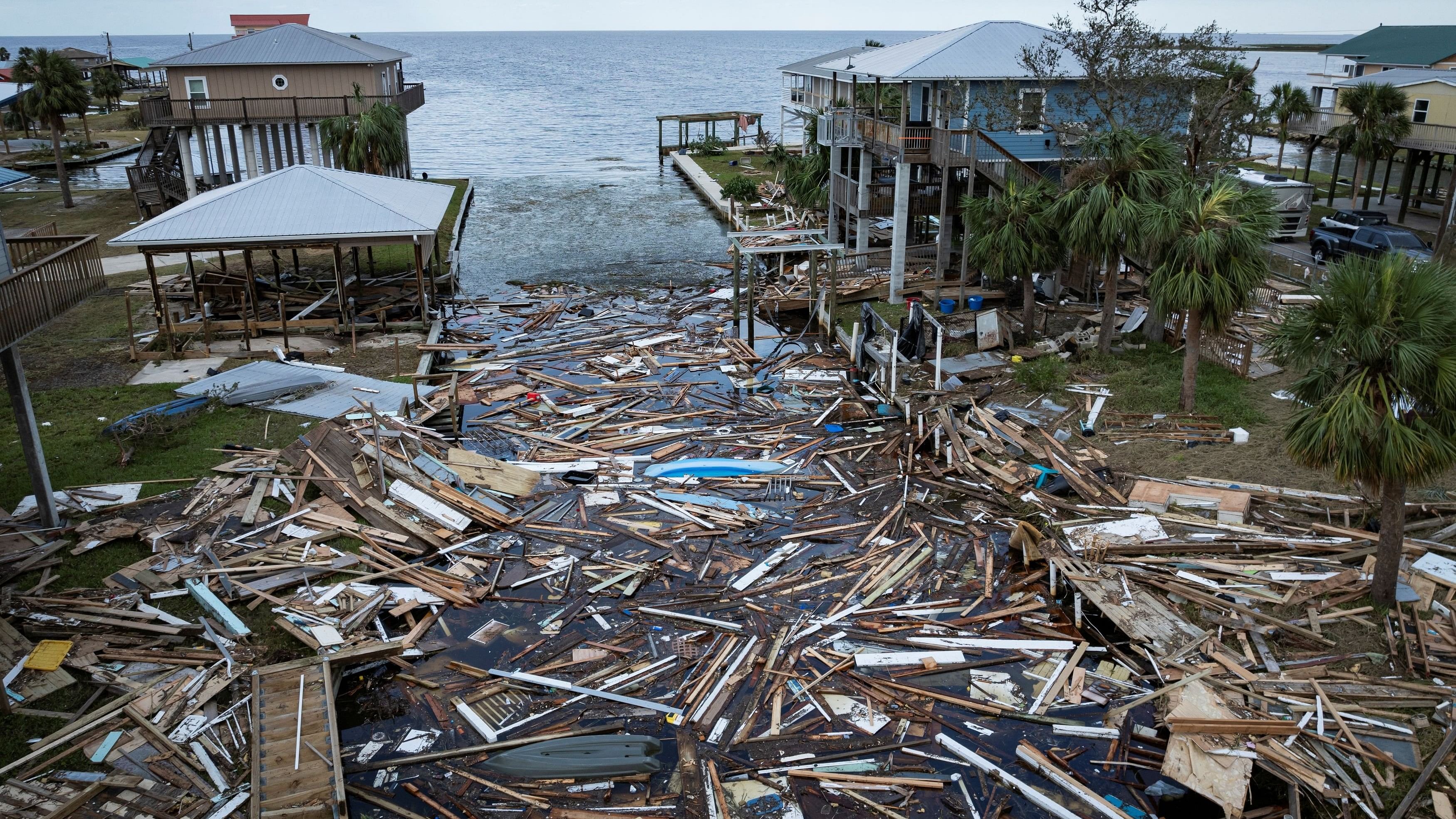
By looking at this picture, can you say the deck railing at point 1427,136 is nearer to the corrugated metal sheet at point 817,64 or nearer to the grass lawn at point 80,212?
the corrugated metal sheet at point 817,64

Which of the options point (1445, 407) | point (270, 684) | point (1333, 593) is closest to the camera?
point (1445, 407)

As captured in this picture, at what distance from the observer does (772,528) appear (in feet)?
60.5

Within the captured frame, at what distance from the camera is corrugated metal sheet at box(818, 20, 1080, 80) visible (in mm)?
30562

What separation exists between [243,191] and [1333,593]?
28.4m

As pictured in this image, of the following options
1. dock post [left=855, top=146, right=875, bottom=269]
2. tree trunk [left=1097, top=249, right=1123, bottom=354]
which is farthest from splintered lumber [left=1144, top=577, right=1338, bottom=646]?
dock post [left=855, top=146, right=875, bottom=269]

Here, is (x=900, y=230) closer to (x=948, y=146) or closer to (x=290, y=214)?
(x=948, y=146)

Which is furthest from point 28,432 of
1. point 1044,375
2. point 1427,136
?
point 1427,136

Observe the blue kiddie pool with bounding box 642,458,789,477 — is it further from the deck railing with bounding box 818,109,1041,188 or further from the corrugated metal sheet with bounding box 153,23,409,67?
the corrugated metal sheet with bounding box 153,23,409,67

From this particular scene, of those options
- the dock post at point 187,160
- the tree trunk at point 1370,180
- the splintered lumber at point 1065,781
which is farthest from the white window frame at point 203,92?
the tree trunk at point 1370,180

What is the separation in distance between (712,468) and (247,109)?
3239 centimetres

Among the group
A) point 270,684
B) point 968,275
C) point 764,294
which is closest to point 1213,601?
point 270,684

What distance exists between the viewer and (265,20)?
73375 millimetres

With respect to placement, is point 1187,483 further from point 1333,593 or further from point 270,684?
point 270,684

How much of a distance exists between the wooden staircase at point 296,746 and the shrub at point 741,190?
123 ft
